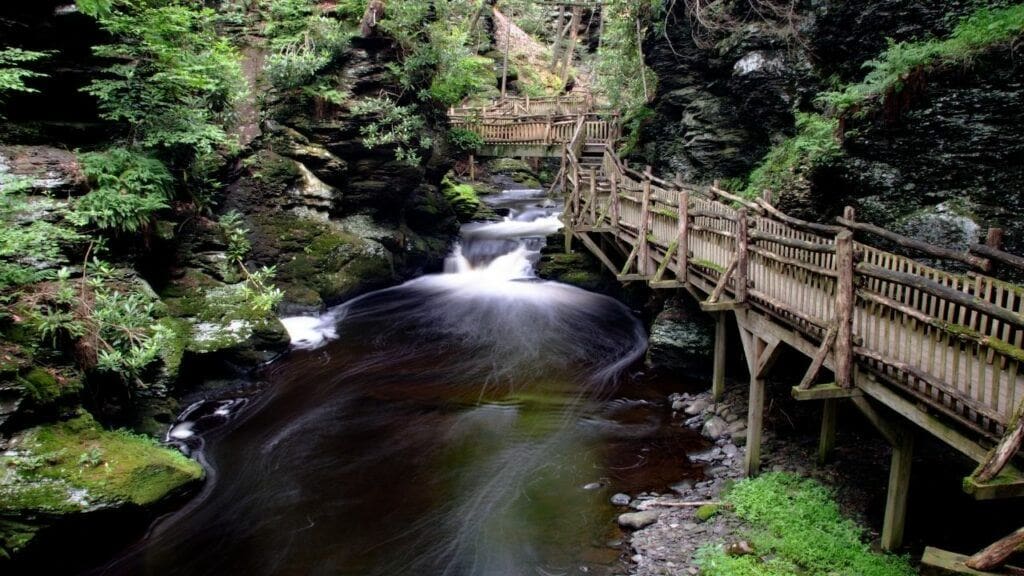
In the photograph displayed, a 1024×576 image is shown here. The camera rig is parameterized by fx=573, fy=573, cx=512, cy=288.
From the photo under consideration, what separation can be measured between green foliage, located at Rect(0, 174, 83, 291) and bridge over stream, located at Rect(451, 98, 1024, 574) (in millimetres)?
10774


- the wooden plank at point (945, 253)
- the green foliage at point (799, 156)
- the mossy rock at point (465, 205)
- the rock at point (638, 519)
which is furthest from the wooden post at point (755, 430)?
the mossy rock at point (465, 205)

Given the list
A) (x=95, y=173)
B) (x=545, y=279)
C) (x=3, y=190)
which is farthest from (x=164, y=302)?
(x=545, y=279)

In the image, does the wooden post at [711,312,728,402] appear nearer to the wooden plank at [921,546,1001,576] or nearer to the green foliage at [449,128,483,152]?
the wooden plank at [921,546,1001,576]

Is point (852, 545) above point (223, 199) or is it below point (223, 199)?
below

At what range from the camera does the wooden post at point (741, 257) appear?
884 centimetres

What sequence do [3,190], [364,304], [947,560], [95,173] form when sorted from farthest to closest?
[364,304]
[95,173]
[3,190]
[947,560]

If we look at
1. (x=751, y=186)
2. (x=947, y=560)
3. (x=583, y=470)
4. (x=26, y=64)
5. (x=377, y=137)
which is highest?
(x=26, y=64)

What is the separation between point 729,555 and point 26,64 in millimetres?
15596

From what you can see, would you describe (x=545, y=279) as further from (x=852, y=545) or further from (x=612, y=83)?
(x=852, y=545)

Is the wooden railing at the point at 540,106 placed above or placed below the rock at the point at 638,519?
above

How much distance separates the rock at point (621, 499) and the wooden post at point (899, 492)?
3.16 m

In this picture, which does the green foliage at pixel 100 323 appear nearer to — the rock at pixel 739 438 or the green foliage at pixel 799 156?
the rock at pixel 739 438

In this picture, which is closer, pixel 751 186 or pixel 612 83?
→ pixel 751 186

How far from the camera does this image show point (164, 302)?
13.0 metres
